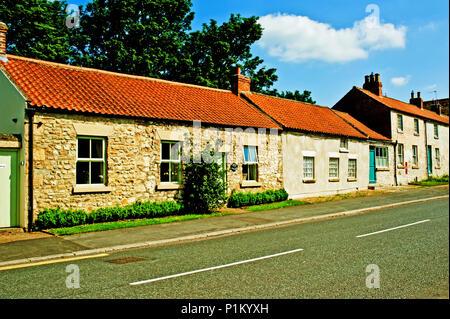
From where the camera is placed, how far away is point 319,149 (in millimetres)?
23109

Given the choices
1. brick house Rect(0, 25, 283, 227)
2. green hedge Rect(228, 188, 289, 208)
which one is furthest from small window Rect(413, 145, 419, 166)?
brick house Rect(0, 25, 283, 227)

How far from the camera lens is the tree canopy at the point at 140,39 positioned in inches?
1061

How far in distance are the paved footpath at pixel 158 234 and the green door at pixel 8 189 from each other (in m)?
2.18

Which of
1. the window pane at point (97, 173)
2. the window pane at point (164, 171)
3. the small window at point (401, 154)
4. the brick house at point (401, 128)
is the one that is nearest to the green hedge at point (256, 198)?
the window pane at point (164, 171)

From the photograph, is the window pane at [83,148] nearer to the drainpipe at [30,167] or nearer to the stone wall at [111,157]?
the stone wall at [111,157]

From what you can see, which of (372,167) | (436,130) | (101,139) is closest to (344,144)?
(372,167)

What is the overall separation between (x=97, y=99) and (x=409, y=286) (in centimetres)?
1304

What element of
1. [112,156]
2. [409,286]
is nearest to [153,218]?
[112,156]

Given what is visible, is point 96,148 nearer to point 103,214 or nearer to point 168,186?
point 103,214

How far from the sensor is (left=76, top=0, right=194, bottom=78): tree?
30.9 metres

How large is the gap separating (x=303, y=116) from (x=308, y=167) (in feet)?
13.1

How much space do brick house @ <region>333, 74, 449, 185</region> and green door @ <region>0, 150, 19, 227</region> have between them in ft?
91.6

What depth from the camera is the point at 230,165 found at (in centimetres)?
1823

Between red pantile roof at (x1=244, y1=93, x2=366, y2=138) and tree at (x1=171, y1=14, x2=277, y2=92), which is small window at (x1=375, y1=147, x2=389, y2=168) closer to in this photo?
→ red pantile roof at (x1=244, y1=93, x2=366, y2=138)
